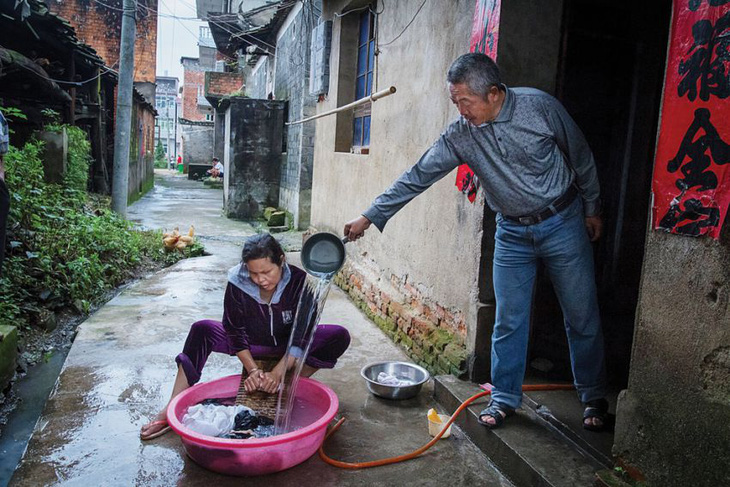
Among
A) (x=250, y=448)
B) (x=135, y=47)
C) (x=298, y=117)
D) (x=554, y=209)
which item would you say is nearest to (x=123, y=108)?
(x=298, y=117)

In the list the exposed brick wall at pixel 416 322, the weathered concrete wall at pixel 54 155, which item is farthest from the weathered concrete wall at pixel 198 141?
the exposed brick wall at pixel 416 322

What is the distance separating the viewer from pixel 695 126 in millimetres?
1918

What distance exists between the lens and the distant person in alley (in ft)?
10.00

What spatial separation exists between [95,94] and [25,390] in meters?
11.4

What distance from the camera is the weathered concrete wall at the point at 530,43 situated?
3.32m

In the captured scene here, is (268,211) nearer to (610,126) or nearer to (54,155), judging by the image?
(54,155)

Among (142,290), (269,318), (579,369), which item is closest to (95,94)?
(142,290)

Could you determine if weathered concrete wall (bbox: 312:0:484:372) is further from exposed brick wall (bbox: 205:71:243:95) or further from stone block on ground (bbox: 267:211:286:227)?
exposed brick wall (bbox: 205:71:243:95)

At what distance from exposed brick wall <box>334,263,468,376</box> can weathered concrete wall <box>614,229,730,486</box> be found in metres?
1.52

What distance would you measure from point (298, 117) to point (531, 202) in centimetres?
1014

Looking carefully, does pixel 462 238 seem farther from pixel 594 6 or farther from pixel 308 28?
pixel 308 28

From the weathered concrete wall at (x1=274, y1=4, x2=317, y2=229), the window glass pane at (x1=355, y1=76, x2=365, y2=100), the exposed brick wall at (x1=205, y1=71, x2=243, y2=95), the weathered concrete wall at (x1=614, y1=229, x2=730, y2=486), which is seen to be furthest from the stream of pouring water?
the exposed brick wall at (x1=205, y1=71, x2=243, y2=95)

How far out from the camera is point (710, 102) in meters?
1.85

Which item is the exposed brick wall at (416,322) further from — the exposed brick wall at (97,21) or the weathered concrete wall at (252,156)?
the exposed brick wall at (97,21)
